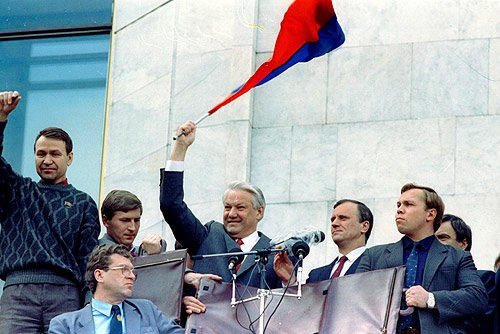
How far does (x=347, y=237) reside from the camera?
13188 millimetres

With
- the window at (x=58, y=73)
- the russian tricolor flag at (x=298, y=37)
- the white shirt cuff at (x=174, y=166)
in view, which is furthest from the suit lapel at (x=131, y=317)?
the window at (x=58, y=73)

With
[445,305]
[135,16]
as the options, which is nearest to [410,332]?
[445,305]

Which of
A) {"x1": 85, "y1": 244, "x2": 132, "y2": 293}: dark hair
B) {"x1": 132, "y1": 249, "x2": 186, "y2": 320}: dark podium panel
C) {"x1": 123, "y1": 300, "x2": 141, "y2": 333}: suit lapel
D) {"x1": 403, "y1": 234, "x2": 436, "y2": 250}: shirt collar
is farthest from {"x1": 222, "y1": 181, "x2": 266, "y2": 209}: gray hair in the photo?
{"x1": 123, "y1": 300, "x2": 141, "y2": 333}: suit lapel

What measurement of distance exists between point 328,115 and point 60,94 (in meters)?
3.31

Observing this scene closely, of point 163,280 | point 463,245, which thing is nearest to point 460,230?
point 463,245

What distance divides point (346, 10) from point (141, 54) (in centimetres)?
224

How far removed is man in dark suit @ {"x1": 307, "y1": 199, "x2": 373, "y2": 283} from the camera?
42.7ft

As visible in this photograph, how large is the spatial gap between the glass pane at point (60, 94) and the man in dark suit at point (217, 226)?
177 inches

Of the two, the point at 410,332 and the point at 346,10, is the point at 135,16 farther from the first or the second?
the point at 410,332

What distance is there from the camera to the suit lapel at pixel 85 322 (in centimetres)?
1147

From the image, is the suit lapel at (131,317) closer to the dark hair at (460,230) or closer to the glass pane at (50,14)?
Result: the dark hair at (460,230)

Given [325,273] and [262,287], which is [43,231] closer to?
[262,287]

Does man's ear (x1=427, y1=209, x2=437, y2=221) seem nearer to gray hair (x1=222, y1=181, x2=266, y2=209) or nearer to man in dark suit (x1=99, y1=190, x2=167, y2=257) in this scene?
gray hair (x1=222, y1=181, x2=266, y2=209)

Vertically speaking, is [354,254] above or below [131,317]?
above
